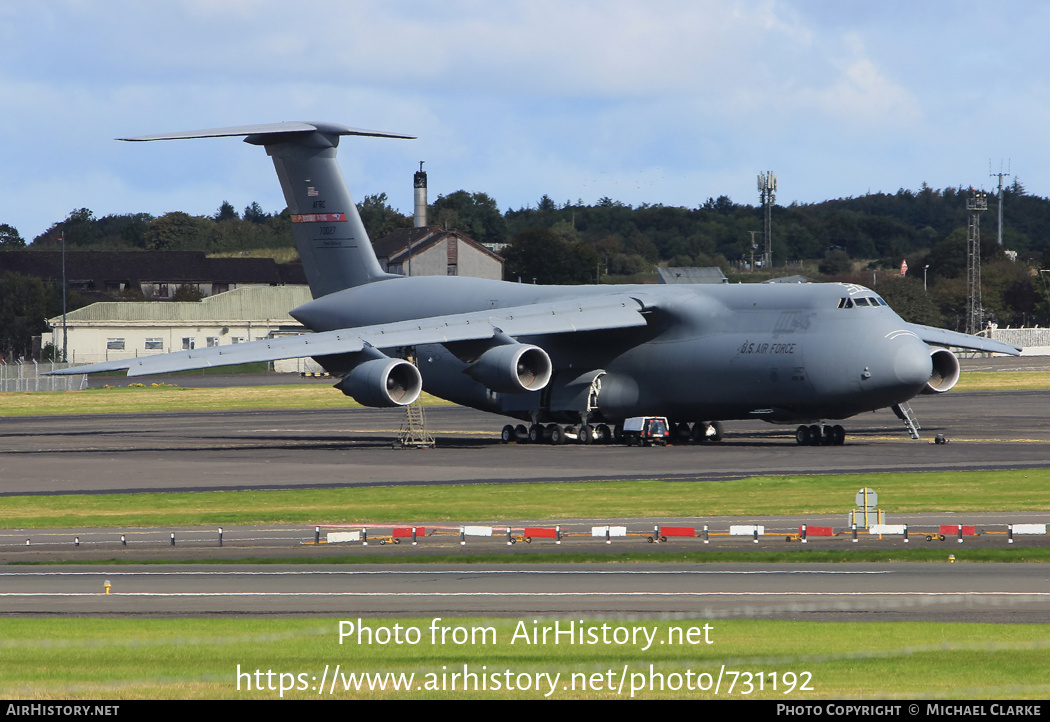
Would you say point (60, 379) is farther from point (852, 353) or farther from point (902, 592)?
point (902, 592)

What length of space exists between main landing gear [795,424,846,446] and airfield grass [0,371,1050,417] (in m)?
31.9

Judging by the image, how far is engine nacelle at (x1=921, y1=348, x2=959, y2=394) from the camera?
43375 mm

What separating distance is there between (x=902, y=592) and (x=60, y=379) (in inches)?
3087

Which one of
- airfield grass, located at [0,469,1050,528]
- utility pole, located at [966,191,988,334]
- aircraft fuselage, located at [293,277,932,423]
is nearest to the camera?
airfield grass, located at [0,469,1050,528]

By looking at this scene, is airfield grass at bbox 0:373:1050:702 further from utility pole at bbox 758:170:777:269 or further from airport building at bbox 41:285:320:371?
utility pole at bbox 758:170:777:269

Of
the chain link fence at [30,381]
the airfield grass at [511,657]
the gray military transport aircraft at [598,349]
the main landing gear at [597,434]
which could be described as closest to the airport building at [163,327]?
the chain link fence at [30,381]

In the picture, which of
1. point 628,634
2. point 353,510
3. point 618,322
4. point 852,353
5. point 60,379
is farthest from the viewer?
point 60,379

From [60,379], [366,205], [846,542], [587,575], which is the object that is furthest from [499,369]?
[366,205]

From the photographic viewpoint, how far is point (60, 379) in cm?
8806

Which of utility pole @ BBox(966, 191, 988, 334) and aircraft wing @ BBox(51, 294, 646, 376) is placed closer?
aircraft wing @ BBox(51, 294, 646, 376)

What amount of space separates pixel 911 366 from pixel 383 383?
14.3 metres

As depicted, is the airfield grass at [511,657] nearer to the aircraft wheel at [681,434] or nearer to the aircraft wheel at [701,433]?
the aircraft wheel at [701,433]

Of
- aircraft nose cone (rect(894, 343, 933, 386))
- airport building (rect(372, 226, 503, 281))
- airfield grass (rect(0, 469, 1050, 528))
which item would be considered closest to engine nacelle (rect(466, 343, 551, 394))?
airfield grass (rect(0, 469, 1050, 528))

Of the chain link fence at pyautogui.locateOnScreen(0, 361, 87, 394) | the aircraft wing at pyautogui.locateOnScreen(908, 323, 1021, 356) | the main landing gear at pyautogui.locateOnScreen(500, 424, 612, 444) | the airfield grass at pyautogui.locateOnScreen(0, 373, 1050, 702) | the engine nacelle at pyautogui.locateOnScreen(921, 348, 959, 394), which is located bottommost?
the airfield grass at pyautogui.locateOnScreen(0, 373, 1050, 702)
